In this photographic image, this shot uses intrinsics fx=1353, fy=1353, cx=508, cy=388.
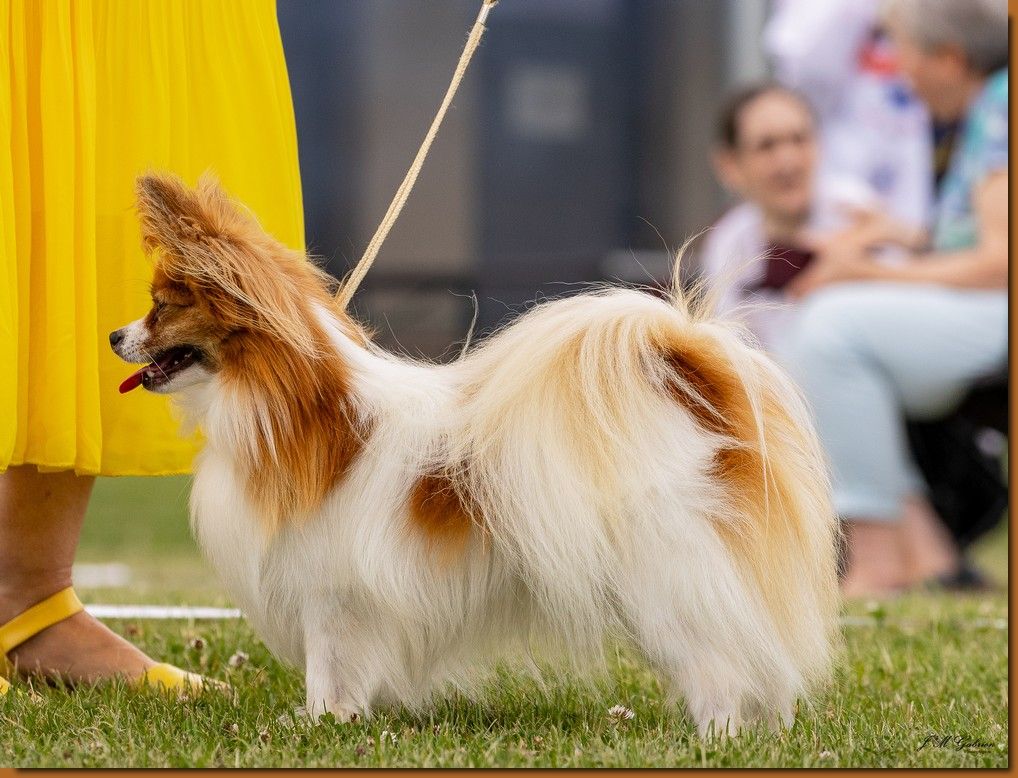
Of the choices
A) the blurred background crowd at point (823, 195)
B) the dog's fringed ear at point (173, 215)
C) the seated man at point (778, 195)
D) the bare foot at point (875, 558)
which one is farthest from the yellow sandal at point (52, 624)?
the seated man at point (778, 195)

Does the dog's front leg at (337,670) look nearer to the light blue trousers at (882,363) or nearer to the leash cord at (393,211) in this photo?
the leash cord at (393,211)

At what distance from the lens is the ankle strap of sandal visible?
304 centimetres

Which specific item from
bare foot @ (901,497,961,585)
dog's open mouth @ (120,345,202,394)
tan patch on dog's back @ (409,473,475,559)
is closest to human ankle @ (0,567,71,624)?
dog's open mouth @ (120,345,202,394)

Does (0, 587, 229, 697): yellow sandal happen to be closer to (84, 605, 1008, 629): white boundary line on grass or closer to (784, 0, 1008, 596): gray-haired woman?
(84, 605, 1008, 629): white boundary line on grass

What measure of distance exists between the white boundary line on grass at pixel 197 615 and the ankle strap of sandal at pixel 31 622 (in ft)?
2.15

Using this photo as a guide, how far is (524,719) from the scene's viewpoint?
2760 millimetres

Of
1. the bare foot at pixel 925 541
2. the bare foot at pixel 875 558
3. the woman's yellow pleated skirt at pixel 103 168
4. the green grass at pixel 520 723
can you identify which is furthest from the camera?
the bare foot at pixel 925 541

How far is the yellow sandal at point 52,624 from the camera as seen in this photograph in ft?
9.72

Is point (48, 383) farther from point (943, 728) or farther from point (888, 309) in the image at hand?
point (888, 309)

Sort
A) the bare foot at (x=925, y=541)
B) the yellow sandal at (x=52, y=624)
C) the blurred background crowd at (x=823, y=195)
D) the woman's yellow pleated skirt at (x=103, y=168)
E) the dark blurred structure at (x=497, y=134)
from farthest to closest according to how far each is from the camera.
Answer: the dark blurred structure at (x=497, y=134) → the bare foot at (x=925, y=541) → the blurred background crowd at (x=823, y=195) → the yellow sandal at (x=52, y=624) → the woman's yellow pleated skirt at (x=103, y=168)

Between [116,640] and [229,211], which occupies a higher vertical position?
[229,211]

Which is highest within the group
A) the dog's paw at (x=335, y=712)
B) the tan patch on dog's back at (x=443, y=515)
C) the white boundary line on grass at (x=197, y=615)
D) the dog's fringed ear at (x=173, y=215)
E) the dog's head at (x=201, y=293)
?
the dog's fringed ear at (x=173, y=215)

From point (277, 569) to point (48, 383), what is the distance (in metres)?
0.64

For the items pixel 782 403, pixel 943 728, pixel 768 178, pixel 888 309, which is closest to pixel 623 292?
pixel 782 403
